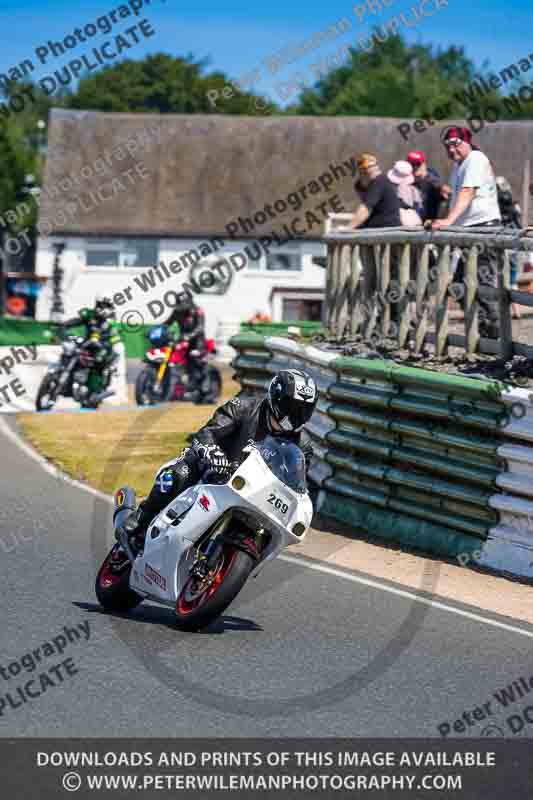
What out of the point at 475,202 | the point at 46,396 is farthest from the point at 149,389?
the point at 475,202

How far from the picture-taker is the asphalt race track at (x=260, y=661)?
6133 mm

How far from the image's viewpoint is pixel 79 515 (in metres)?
12.2

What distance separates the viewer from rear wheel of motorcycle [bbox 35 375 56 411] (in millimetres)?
21641

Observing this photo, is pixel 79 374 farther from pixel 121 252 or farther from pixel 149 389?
pixel 121 252

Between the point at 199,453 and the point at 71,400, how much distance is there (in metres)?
16.1

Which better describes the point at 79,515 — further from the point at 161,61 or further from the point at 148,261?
the point at 161,61

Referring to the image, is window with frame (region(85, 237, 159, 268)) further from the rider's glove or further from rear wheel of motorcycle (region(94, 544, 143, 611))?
the rider's glove

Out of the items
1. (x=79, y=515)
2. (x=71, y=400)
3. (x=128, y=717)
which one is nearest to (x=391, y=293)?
(x=79, y=515)

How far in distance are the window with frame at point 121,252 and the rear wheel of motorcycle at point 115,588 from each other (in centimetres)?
4913

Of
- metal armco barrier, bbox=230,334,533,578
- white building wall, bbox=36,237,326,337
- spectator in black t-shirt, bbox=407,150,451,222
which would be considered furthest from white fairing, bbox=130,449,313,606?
white building wall, bbox=36,237,326,337

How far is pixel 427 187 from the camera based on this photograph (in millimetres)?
14961

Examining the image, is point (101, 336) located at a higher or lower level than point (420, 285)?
lower

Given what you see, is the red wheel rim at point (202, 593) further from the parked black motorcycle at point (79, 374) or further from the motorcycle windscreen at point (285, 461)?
the parked black motorcycle at point (79, 374)

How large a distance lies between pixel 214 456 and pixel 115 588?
3.84ft
